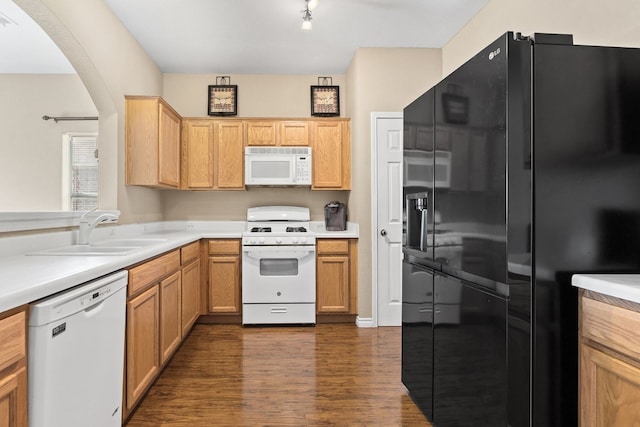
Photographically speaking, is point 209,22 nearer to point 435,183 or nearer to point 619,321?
point 435,183

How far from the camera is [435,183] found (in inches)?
79.5

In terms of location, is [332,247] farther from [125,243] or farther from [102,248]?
[102,248]

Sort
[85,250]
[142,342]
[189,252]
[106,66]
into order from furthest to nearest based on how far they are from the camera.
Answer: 1. [189,252]
2. [106,66]
3. [85,250]
4. [142,342]

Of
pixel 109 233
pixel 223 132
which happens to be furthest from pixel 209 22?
pixel 109 233

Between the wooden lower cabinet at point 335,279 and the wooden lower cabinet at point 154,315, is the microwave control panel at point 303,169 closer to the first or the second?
the wooden lower cabinet at point 335,279

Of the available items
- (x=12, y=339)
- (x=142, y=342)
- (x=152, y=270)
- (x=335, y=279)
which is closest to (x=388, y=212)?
(x=335, y=279)

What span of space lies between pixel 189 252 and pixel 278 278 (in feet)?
3.06

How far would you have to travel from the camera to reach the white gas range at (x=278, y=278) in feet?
13.1

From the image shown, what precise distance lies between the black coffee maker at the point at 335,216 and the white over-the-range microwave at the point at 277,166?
14.4 inches

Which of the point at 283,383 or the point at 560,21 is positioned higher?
the point at 560,21

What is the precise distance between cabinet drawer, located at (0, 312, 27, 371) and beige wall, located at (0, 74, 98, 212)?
12.8 feet

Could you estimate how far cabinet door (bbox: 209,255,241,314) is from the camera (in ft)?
13.3

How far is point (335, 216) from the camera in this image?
4.42 m

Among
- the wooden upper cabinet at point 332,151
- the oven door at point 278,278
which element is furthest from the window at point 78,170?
the wooden upper cabinet at point 332,151
